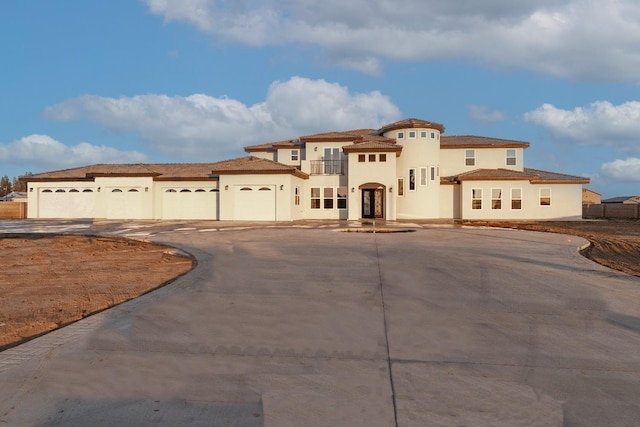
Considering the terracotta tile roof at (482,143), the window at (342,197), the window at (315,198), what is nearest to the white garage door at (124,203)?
the window at (315,198)

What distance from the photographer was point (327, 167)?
37.2m

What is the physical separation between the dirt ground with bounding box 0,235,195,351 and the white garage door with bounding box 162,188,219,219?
18.6 metres

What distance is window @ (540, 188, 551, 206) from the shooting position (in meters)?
37.3

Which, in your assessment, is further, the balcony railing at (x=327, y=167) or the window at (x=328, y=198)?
the balcony railing at (x=327, y=167)

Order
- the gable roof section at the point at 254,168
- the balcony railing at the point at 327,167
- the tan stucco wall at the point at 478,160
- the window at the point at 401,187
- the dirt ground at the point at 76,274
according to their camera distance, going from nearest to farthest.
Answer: the dirt ground at the point at 76,274 → the gable roof section at the point at 254,168 → the window at the point at 401,187 → the balcony railing at the point at 327,167 → the tan stucco wall at the point at 478,160

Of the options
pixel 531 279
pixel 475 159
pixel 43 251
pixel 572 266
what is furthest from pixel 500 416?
pixel 475 159

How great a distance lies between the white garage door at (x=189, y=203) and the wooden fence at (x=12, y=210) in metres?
16.0

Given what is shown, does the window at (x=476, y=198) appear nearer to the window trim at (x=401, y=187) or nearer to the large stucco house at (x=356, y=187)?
the large stucco house at (x=356, y=187)

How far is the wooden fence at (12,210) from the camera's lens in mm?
42188

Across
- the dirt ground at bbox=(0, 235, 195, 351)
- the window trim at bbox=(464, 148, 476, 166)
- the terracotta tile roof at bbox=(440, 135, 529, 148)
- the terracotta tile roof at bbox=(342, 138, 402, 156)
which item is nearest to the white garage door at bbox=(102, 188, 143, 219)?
the terracotta tile roof at bbox=(342, 138, 402, 156)

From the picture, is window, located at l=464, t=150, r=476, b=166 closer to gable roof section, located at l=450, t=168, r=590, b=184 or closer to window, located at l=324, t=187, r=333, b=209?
gable roof section, located at l=450, t=168, r=590, b=184

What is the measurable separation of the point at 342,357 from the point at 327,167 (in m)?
32.5

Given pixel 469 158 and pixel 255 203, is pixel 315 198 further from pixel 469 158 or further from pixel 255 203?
pixel 469 158

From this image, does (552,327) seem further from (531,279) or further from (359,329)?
(531,279)
